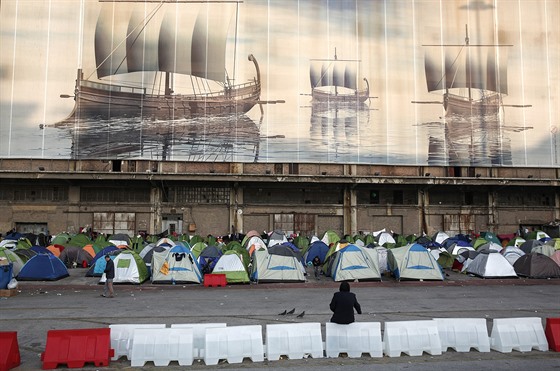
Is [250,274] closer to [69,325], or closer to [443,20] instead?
[69,325]

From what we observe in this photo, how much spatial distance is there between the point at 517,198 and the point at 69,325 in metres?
37.2

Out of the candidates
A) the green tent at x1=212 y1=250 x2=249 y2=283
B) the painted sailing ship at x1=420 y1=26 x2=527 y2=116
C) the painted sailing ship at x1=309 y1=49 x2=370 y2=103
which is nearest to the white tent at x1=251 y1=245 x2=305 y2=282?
the green tent at x1=212 y1=250 x2=249 y2=283

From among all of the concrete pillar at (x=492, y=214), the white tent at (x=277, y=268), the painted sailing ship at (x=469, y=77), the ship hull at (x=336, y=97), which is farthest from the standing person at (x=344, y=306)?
the concrete pillar at (x=492, y=214)

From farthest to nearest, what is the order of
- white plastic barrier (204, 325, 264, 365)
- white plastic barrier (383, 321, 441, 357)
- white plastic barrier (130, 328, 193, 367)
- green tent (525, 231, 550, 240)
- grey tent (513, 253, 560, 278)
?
green tent (525, 231, 550, 240) < grey tent (513, 253, 560, 278) < white plastic barrier (383, 321, 441, 357) < white plastic barrier (204, 325, 264, 365) < white plastic barrier (130, 328, 193, 367)

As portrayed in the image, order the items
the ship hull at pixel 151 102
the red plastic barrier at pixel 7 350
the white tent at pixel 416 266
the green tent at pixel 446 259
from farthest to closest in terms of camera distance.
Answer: the ship hull at pixel 151 102, the green tent at pixel 446 259, the white tent at pixel 416 266, the red plastic barrier at pixel 7 350

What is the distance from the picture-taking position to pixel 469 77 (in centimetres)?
4006

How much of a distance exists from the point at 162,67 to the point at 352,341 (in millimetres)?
31942

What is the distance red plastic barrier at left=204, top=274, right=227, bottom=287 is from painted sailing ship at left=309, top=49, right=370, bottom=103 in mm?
21148

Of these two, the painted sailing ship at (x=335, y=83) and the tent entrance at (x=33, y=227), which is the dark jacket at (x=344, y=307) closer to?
the painted sailing ship at (x=335, y=83)

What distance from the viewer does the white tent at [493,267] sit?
865 inches

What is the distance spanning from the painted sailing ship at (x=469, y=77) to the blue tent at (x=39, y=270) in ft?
99.0

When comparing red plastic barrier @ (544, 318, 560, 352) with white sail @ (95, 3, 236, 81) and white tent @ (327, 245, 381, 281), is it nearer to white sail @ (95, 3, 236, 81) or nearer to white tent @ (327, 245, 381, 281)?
white tent @ (327, 245, 381, 281)

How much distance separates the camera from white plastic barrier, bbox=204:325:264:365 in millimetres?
9445

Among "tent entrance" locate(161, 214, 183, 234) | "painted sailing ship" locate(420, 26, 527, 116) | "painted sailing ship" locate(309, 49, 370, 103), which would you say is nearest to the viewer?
"tent entrance" locate(161, 214, 183, 234)
